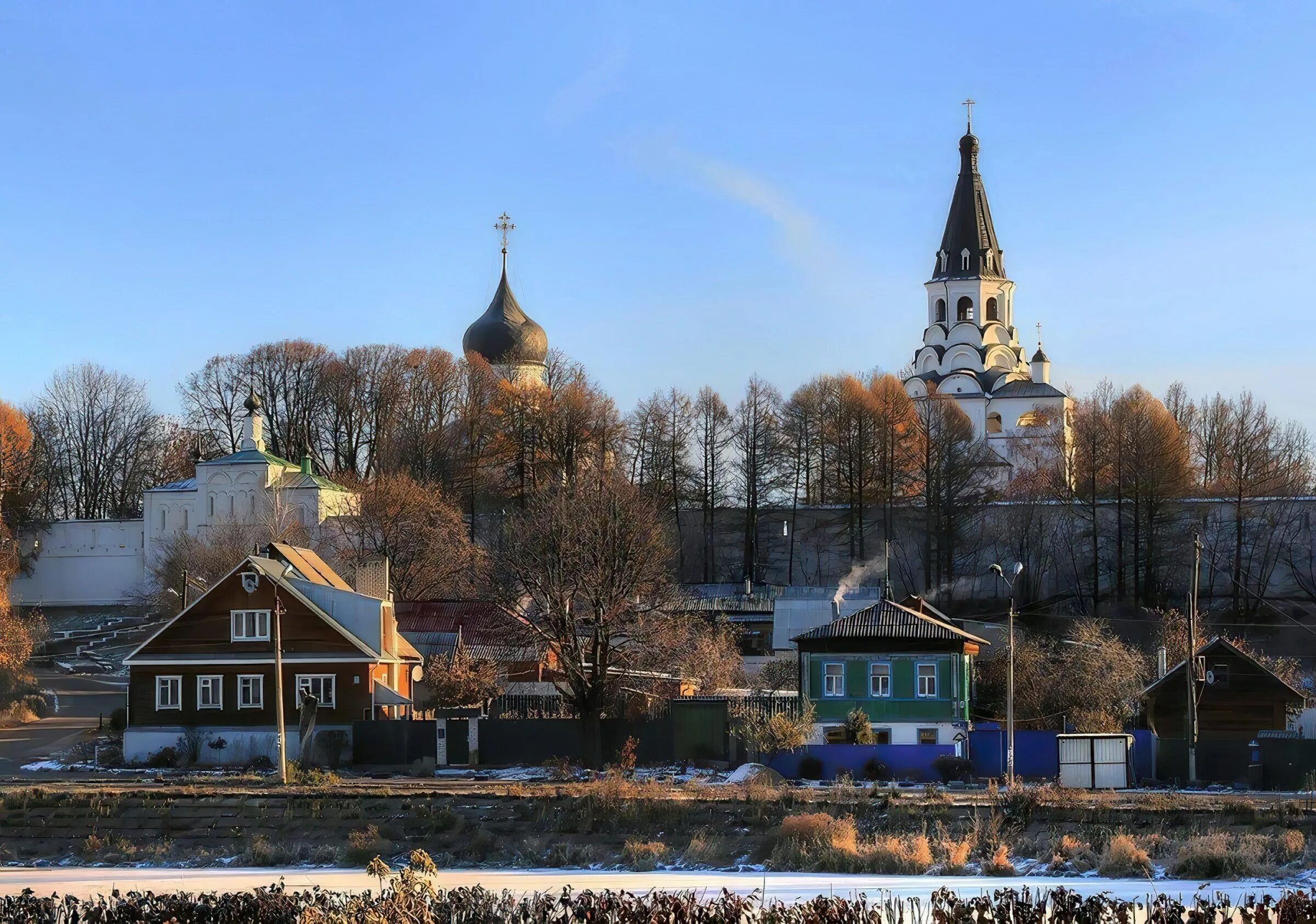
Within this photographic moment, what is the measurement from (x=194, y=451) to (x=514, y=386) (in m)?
15.6

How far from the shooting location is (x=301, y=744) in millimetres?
36750

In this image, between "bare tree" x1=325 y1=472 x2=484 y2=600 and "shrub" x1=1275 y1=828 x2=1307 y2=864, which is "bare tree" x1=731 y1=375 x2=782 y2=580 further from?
"shrub" x1=1275 y1=828 x2=1307 y2=864

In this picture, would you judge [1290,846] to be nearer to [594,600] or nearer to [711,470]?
[594,600]

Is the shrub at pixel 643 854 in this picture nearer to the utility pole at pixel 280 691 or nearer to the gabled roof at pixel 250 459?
the utility pole at pixel 280 691

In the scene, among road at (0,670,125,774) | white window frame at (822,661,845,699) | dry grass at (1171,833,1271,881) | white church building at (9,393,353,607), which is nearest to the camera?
dry grass at (1171,833,1271,881)

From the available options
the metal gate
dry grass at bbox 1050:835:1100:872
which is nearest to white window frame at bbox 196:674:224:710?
the metal gate

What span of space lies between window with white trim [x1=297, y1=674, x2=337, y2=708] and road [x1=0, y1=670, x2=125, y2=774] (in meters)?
6.25

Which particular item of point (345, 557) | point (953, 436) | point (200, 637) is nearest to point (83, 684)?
point (345, 557)

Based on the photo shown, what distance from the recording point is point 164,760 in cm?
3697

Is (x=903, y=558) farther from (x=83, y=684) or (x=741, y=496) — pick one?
(x=83, y=684)

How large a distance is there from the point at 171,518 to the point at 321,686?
121 ft

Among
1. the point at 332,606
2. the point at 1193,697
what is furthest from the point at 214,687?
the point at 1193,697

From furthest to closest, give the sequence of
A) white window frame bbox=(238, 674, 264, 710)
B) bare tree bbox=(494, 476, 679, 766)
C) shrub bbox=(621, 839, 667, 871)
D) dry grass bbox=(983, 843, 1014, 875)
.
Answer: white window frame bbox=(238, 674, 264, 710), bare tree bbox=(494, 476, 679, 766), shrub bbox=(621, 839, 667, 871), dry grass bbox=(983, 843, 1014, 875)

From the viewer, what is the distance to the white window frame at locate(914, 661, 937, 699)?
3831 cm
